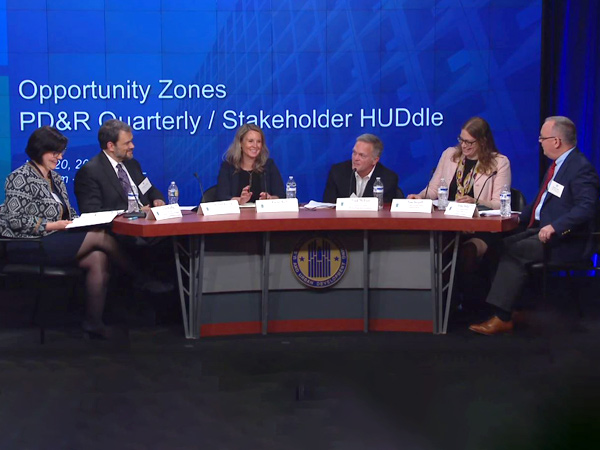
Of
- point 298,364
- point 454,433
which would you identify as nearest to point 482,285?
point 298,364

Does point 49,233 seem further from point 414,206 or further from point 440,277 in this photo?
point 440,277

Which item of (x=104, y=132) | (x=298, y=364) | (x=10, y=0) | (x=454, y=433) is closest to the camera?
(x=454, y=433)

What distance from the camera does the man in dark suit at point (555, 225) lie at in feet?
14.1

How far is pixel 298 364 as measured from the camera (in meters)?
3.78

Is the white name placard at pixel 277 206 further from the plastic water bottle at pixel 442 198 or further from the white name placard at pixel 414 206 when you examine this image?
the plastic water bottle at pixel 442 198

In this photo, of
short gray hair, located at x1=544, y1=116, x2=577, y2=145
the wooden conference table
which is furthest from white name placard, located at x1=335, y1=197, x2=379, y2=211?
short gray hair, located at x1=544, y1=116, x2=577, y2=145

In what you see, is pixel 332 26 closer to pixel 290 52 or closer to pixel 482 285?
pixel 290 52

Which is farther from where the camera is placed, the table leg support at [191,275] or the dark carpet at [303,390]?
the table leg support at [191,275]

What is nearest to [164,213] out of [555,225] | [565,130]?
[555,225]

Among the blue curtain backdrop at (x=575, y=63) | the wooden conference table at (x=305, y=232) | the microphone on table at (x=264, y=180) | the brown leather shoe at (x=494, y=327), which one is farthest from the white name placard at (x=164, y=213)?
the blue curtain backdrop at (x=575, y=63)

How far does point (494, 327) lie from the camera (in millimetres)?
Result: 4320

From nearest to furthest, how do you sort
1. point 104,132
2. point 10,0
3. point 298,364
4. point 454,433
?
1. point 454,433
2. point 298,364
3. point 104,132
4. point 10,0

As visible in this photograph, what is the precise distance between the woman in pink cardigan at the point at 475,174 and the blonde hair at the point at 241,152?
121 cm

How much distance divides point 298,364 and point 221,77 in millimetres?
3083
